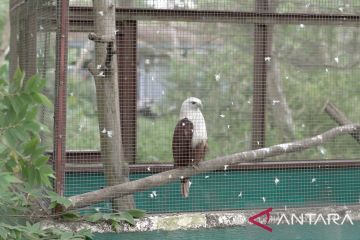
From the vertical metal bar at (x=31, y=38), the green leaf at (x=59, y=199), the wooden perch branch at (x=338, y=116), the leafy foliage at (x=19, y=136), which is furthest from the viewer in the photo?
the wooden perch branch at (x=338, y=116)

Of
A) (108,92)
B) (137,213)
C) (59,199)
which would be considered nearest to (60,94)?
(108,92)

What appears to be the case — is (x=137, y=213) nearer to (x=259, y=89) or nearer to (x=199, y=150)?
(x=199, y=150)

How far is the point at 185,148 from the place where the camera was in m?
3.47

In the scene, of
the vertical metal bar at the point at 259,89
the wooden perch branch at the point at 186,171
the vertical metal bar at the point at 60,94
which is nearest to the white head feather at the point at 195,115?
the vertical metal bar at the point at 259,89

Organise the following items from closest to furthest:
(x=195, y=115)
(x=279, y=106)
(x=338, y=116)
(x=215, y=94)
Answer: (x=195, y=115) → (x=338, y=116) → (x=215, y=94) → (x=279, y=106)

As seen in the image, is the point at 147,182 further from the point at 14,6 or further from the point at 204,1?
the point at 14,6

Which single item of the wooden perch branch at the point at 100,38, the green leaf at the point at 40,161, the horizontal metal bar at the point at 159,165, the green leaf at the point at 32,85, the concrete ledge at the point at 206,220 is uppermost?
the wooden perch branch at the point at 100,38

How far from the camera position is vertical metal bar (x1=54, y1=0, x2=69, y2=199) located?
2.79 meters

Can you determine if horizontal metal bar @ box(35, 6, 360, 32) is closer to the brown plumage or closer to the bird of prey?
the bird of prey

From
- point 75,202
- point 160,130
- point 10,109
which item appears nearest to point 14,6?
point 160,130

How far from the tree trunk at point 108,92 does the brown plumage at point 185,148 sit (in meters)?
0.42

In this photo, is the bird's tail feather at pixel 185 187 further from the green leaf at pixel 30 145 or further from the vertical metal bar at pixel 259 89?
the green leaf at pixel 30 145

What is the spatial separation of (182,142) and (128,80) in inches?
17.4

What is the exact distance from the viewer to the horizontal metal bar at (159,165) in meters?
3.56
